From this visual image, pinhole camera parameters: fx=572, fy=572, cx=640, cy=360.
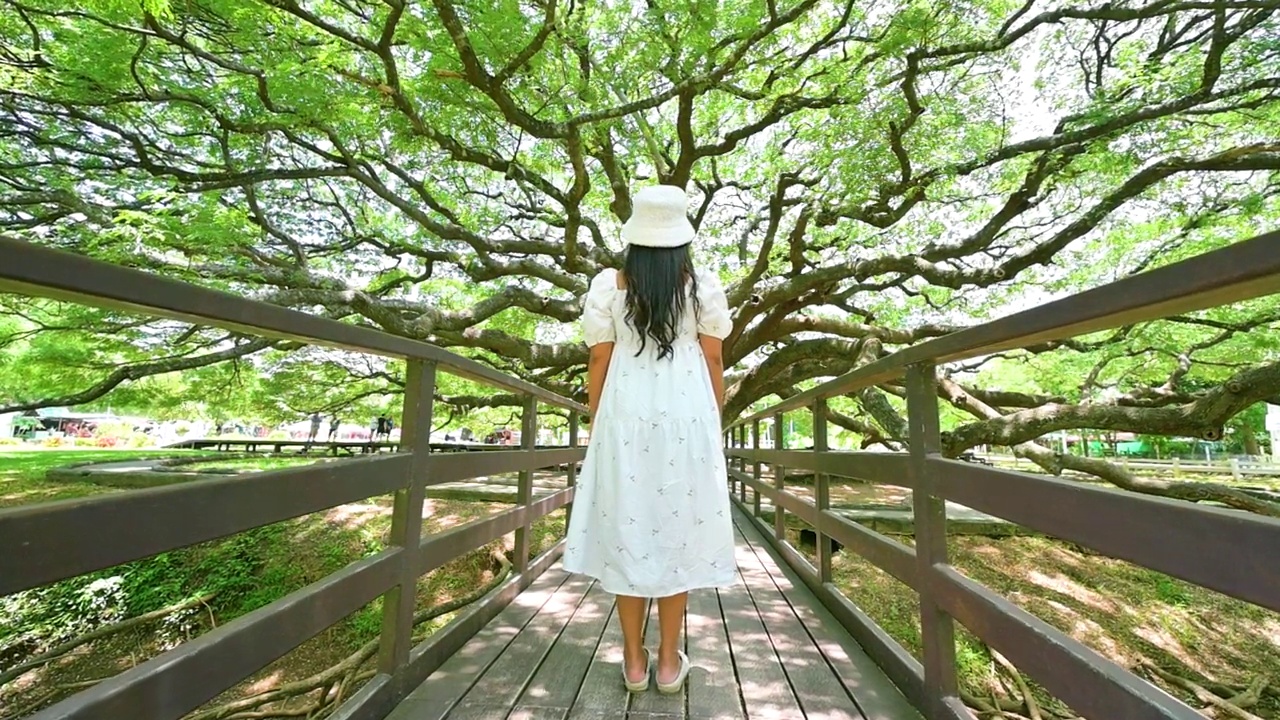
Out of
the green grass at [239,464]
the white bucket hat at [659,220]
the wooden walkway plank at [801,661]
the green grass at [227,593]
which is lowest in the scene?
the green grass at [227,593]

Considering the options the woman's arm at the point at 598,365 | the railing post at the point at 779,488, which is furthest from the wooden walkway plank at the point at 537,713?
the railing post at the point at 779,488

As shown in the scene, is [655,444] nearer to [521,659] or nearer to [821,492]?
[521,659]

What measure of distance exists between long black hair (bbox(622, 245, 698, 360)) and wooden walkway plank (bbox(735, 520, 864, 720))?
102cm

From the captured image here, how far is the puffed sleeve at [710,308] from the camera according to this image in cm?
169

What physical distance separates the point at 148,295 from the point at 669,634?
1417 mm

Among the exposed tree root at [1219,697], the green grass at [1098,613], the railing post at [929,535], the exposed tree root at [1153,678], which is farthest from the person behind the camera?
the green grass at [1098,613]

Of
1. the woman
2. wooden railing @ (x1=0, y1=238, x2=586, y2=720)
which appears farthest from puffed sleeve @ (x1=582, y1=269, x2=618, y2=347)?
wooden railing @ (x1=0, y1=238, x2=586, y2=720)

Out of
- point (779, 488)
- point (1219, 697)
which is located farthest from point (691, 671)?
point (1219, 697)

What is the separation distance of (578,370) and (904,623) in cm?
530

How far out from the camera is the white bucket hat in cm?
→ 169

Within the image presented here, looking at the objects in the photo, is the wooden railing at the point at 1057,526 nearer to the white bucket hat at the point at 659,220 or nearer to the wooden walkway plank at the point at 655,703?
the wooden walkway plank at the point at 655,703

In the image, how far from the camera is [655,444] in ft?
5.21

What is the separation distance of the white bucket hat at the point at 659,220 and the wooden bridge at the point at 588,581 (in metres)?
0.69

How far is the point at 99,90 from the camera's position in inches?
181
